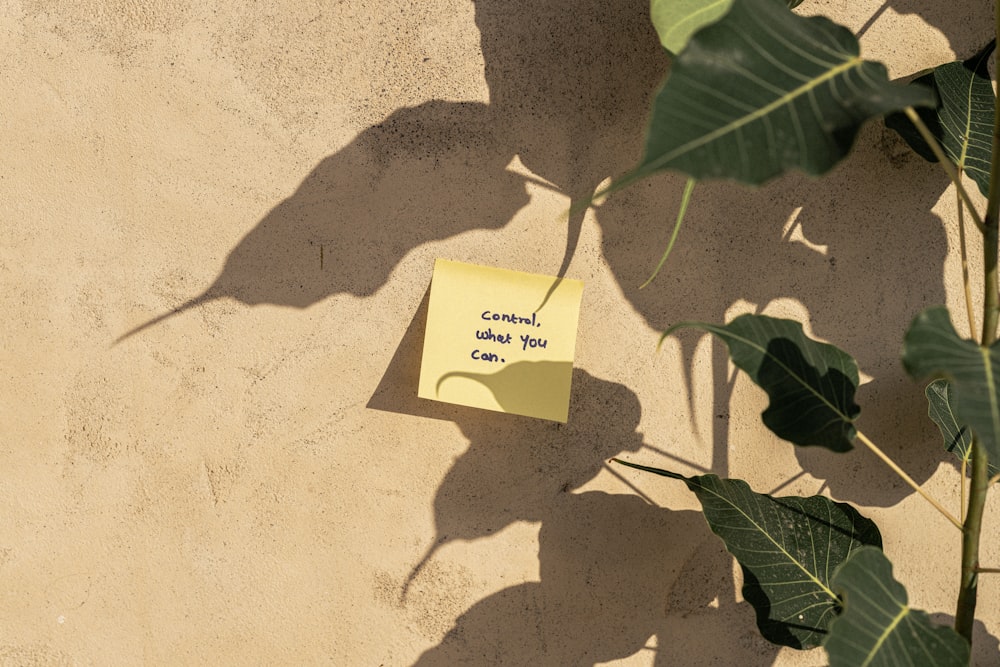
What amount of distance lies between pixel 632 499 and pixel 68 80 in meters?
0.93

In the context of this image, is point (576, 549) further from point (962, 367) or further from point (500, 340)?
point (962, 367)

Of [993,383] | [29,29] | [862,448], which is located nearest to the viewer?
[993,383]

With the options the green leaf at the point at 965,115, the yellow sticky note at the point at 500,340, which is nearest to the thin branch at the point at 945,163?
the green leaf at the point at 965,115

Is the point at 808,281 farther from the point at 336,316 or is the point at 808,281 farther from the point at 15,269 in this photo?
the point at 15,269

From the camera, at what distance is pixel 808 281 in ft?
3.41

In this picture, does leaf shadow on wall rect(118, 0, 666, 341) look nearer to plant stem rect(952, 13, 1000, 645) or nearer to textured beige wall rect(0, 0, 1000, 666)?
textured beige wall rect(0, 0, 1000, 666)

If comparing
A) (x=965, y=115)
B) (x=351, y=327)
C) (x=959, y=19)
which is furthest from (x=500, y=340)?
(x=959, y=19)

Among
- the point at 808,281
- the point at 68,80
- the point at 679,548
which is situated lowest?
the point at 679,548

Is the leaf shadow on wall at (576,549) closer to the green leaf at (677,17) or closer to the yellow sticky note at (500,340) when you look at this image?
the yellow sticky note at (500,340)

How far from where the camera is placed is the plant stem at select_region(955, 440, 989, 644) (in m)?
0.79

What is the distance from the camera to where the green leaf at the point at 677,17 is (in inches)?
30.4

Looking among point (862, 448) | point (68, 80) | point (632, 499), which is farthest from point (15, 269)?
point (862, 448)

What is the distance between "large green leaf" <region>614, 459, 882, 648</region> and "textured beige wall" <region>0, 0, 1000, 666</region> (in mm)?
156

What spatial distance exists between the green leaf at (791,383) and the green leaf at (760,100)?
0.22 m
